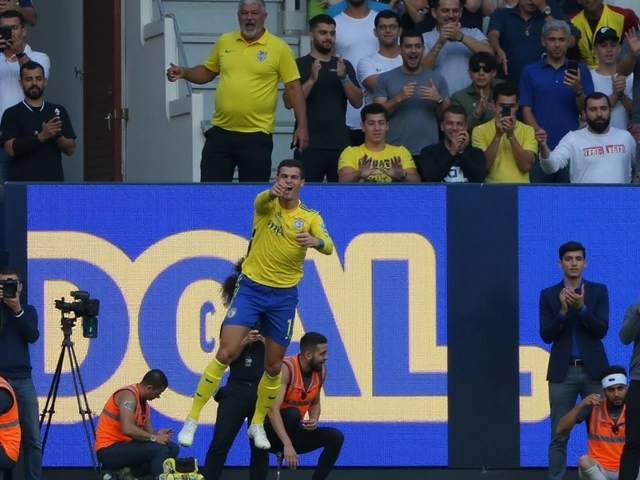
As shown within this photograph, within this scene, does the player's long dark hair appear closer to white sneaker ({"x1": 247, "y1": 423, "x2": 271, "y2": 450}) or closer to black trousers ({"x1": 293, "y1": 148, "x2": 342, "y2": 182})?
white sneaker ({"x1": 247, "y1": 423, "x2": 271, "y2": 450})

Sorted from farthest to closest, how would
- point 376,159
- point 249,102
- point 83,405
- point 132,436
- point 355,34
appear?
1. point 355,34
2. point 249,102
3. point 376,159
4. point 83,405
5. point 132,436

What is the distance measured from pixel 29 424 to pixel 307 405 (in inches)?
92.4

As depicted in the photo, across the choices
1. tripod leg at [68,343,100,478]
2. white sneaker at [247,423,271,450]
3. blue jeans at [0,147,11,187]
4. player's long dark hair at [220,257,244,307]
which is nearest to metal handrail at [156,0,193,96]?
blue jeans at [0,147,11,187]

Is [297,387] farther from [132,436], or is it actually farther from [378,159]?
[378,159]

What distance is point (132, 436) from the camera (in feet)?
47.2

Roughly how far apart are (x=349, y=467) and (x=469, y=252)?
2.22 m

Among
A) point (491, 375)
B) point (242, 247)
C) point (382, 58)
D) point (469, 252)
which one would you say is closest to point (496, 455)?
point (491, 375)

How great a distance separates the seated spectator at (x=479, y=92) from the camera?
16031 mm

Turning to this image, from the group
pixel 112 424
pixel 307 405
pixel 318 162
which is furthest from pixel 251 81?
pixel 112 424

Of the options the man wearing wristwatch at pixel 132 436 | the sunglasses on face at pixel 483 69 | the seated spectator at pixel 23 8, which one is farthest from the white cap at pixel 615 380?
the seated spectator at pixel 23 8

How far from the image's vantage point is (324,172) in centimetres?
1594

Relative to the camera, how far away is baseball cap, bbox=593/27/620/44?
54.7 feet

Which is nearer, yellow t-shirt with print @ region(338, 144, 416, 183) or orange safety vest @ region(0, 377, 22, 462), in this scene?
orange safety vest @ region(0, 377, 22, 462)

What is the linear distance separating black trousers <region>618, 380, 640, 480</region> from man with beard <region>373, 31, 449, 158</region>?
368 centimetres
